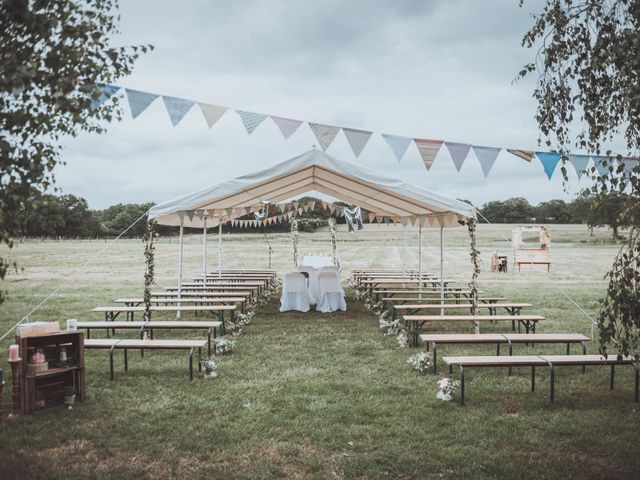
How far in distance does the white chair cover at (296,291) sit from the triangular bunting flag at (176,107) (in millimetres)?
5288

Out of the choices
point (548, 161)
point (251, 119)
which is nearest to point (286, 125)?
point (251, 119)

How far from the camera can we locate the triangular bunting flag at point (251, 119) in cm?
693

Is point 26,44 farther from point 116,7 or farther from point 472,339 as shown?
point 472,339

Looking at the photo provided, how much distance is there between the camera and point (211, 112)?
21.9 ft

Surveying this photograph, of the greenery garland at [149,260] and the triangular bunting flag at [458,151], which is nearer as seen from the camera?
the triangular bunting flag at [458,151]

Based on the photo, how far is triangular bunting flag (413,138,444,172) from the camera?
7637mm

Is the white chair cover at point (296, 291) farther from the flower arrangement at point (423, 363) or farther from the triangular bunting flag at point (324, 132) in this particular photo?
the flower arrangement at point (423, 363)

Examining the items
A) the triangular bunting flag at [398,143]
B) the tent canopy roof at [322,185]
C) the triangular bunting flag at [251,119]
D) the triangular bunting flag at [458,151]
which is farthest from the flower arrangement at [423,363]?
the triangular bunting flag at [251,119]

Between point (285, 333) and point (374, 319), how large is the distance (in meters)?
2.13

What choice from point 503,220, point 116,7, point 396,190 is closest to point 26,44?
point 116,7

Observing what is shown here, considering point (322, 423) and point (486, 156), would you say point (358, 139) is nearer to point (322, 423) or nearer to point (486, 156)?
point (486, 156)

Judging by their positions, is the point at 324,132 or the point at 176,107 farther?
the point at 324,132

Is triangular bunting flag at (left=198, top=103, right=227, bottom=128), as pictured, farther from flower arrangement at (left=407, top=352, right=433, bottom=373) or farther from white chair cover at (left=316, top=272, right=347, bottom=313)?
white chair cover at (left=316, top=272, right=347, bottom=313)

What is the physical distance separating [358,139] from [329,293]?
460cm
